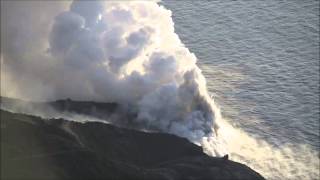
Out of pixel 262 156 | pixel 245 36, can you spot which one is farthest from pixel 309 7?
pixel 262 156

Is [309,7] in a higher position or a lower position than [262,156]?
higher

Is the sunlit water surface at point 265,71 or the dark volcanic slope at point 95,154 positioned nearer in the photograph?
the dark volcanic slope at point 95,154

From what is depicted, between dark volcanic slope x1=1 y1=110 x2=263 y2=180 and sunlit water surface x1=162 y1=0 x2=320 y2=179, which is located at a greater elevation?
sunlit water surface x1=162 y1=0 x2=320 y2=179

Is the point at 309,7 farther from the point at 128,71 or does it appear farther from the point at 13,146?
the point at 13,146

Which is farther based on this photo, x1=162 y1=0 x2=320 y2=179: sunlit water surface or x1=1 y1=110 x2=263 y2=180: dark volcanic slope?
x1=162 y1=0 x2=320 y2=179: sunlit water surface

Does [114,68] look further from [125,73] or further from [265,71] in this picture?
[265,71]
